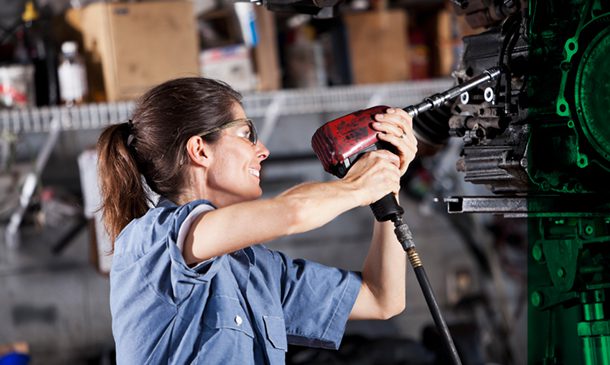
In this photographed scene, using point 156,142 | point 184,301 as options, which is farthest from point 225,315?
point 156,142

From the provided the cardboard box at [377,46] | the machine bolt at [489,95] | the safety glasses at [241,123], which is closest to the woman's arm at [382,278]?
the safety glasses at [241,123]

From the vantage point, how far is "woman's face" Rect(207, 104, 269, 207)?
169 centimetres

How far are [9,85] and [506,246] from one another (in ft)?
7.25

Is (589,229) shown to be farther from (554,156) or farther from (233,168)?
(233,168)

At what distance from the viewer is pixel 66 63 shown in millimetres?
3064

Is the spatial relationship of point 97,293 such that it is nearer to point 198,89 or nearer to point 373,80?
point 373,80

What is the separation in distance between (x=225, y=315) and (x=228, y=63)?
180 cm

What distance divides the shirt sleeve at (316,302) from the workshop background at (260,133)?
3.93 feet

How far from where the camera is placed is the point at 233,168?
5.55ft

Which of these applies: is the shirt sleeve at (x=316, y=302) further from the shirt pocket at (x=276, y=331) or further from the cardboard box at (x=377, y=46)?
the cardboard box at (x=377, y=46)

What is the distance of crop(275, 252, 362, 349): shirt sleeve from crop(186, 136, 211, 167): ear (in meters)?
0.30

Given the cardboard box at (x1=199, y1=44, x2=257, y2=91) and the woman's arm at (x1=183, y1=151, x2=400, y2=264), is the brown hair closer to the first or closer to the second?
the woman's arm at (x1=183, y1=151, x2=400, y2=264)

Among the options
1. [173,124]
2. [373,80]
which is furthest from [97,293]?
[173,124]

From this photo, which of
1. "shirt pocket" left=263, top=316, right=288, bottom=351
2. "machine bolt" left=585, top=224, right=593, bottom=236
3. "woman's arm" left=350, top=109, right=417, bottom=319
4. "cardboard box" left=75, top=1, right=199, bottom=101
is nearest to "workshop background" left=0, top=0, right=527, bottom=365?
"cardboard box" left=75, top=1, right=199, bottom=101
